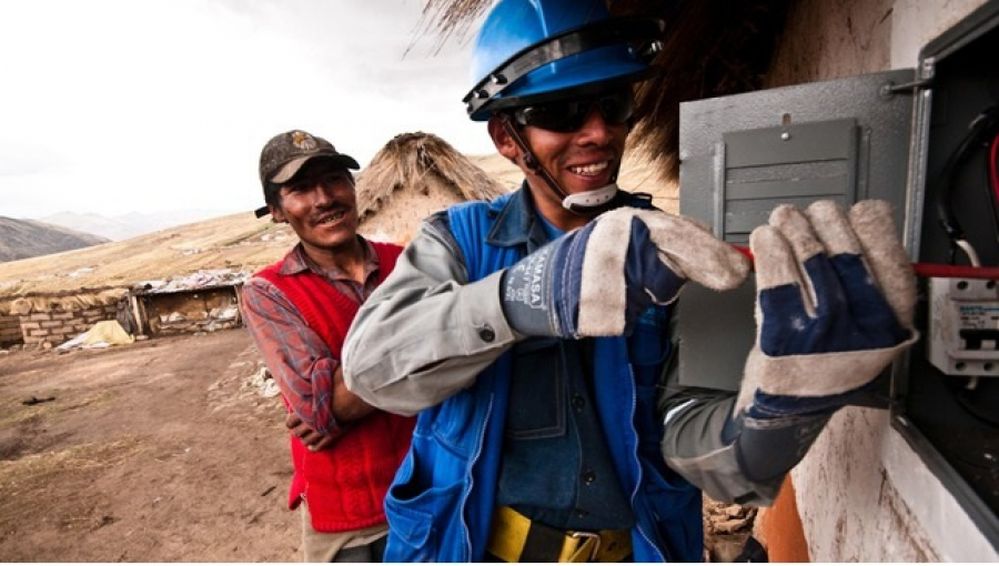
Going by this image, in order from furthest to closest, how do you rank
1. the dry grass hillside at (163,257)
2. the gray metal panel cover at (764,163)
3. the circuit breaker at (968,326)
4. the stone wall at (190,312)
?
the dry grass hillside at (163,257) < the stone wall at (190,312) < the gray metal panel cover at (764,163) < the circuit breaker at (968,326)

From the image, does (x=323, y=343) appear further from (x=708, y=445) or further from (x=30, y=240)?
(x=30, y=240)

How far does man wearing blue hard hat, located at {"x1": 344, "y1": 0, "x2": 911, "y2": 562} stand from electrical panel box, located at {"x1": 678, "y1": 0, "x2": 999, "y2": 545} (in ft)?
0.76

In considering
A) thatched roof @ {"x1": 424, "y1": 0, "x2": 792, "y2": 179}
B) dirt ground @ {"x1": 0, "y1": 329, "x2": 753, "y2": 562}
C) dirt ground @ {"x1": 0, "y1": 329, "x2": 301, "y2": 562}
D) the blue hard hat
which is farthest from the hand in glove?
dirt ground @ {"x1": 0, "y1": 329, "x2": 301, "y2": 562}

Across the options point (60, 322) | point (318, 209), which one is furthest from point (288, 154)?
point (60, 322)

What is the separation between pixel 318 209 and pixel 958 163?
77.5 inches

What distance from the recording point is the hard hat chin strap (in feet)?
4.39

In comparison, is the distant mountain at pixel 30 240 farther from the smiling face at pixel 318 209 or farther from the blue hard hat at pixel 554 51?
the blue hard hat at pixel 554 51

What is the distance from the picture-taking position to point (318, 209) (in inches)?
83.6

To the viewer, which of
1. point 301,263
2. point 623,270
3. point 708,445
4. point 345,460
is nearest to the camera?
point 623,270

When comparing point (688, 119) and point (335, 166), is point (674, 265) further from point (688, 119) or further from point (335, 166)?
point (335, 166)

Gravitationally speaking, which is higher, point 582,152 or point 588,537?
point 582,152

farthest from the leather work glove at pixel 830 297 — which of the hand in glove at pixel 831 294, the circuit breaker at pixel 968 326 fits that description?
the circuit breaker at pixel 968 326

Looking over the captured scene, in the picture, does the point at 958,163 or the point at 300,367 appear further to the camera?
the point at 300,367

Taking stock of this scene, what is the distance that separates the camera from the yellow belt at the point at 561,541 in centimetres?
131
